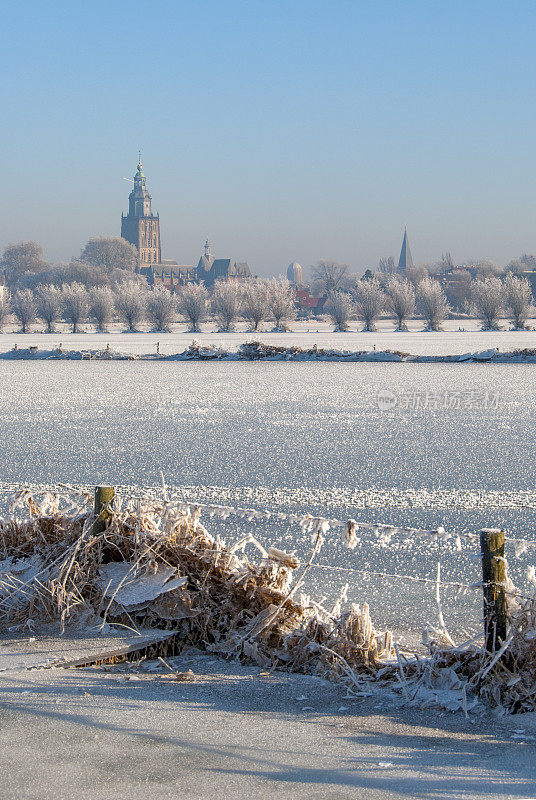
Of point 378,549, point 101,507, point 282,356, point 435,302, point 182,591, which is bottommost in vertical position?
point 378,549

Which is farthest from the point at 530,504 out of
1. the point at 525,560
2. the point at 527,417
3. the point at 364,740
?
the point at 527,417

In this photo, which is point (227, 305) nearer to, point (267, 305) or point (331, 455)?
point (267, 305)

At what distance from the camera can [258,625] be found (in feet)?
18.0

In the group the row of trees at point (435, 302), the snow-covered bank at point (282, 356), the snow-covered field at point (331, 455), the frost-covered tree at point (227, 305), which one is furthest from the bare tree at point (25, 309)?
the snow-covered field at point (331, 455)

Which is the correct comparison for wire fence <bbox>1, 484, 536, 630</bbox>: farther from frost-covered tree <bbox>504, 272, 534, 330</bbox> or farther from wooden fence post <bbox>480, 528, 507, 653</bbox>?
frost-covered tree <bbox>504, 272, 534, 330</bbox>

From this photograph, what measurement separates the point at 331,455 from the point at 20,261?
6696 inches

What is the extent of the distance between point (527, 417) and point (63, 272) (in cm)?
13942

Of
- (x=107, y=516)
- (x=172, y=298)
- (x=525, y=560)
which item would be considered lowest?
(x=525, y=560)

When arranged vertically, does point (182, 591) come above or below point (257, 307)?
below

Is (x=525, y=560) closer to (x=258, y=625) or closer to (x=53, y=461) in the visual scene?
(x=258, y=625)

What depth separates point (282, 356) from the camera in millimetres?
41750

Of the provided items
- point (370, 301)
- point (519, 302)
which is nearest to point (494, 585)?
point (519, 302)

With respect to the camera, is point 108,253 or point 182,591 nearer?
point 182,591

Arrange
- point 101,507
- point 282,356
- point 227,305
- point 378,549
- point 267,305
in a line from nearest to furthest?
point 101,507 → point 378,549 → point 282,356 → point 227,305 → point 267,305
